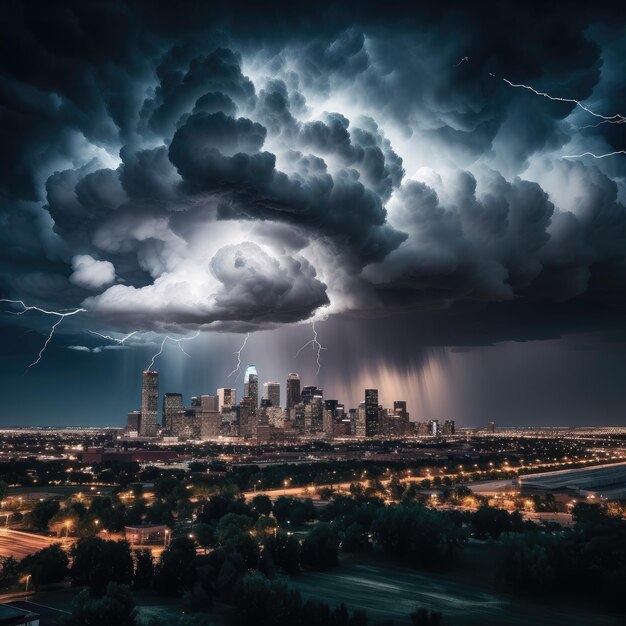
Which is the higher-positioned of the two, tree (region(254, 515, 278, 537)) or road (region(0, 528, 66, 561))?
tree (region(254, 515, 278, 537))

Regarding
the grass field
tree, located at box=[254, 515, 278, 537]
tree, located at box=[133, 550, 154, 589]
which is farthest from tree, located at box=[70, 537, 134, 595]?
tree, located at box=[254, 515, 278, 537]

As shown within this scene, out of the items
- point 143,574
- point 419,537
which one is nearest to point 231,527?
point 143,574

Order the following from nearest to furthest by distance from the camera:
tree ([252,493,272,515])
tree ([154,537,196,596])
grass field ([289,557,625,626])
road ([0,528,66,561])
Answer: grass field ([289,557,625,626]) < tree ([154,537,196,596]) < road ([0,528,66,561]) < tree ([252,493,272,515])

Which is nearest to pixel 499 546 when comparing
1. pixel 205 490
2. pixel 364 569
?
pixel 364 569

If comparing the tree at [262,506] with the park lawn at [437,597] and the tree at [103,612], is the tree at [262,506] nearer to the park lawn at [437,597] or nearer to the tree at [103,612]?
the park lawn at [437,597]

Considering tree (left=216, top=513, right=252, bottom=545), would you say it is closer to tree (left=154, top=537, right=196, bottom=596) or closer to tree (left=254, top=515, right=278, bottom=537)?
tree (left=254, top=515, right=278, bottom=537)

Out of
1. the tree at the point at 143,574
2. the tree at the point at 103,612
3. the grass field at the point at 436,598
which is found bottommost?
the grass field at the point at 436,598

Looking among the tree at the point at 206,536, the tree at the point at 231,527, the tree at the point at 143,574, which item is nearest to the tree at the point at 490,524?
the tree at the point at 231,527
